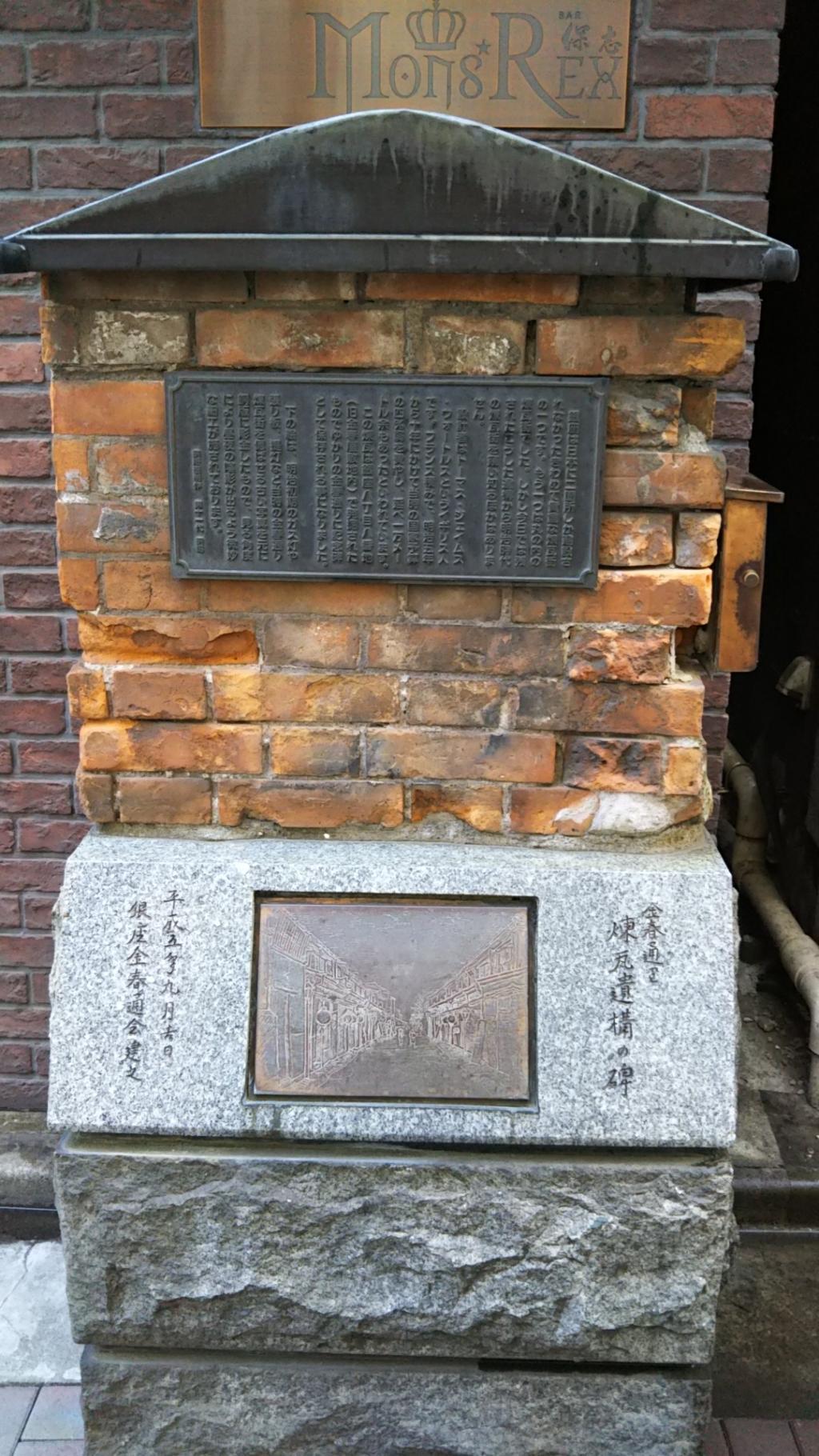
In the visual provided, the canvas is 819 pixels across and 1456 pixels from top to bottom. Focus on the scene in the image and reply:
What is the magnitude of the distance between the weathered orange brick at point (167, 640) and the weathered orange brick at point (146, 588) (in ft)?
0.07

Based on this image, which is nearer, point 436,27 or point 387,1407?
point 387,1407

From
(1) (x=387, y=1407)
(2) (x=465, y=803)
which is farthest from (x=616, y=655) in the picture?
(1) (x=387, y=1407)

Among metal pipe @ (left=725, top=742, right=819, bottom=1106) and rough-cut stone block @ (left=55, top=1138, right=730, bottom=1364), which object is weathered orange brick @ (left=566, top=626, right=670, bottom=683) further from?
metal pipe @ (left=725, top=742, right=819, bottom=1106)

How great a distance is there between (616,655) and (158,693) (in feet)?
2.42

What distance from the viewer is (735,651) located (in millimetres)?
1879

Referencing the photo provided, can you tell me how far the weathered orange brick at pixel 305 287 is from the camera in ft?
5.54

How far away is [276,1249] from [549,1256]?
16.5 inches

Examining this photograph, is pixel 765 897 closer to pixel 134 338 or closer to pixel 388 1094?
pixel 388 1094

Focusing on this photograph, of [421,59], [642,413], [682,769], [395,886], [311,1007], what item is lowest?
[311,1007]

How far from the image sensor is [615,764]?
1.87m

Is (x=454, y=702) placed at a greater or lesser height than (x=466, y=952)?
greater

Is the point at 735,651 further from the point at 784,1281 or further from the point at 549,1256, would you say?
the point at 784,1281

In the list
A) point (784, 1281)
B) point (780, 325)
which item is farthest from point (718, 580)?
point (780, 325)

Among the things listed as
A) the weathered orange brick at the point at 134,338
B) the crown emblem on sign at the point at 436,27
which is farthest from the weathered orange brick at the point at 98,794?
the crown emblem on sign at the point at 436,27
